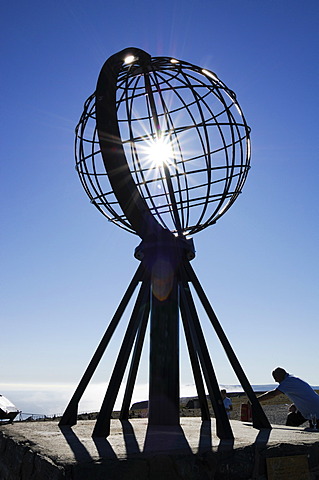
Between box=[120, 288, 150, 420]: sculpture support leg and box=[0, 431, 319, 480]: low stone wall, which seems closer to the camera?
box=[0, 431, 319, 480]: low stone wall

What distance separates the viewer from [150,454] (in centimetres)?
328

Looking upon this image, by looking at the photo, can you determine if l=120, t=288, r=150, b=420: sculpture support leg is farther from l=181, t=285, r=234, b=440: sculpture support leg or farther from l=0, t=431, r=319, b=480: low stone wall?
l=0, t=431, r=319, b=480: low stone wall

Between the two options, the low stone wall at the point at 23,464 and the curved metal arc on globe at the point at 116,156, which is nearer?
the low stone wall at the point at 23,464

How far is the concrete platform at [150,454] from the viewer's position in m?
3.12

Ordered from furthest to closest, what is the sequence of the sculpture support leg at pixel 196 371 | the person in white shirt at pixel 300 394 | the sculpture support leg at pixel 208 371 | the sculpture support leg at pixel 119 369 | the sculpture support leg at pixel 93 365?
the sculpture support leg at pixel 196 371 → the person in white shirt at pixel 300 394 → the sculpture support leg at pixel 93 365 → the sculpture support leg at pixel 119 369 → the sculpture support leg at pixel 208 371

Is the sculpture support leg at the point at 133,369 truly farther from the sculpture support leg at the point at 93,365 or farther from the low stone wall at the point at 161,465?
the low stone wall at the point at 161,465

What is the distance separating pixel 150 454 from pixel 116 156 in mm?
3378

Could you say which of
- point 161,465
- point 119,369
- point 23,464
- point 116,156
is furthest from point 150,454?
point 116,156

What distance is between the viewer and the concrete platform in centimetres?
312

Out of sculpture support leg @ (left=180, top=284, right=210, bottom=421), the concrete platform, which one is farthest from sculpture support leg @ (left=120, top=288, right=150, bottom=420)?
the concrete platform

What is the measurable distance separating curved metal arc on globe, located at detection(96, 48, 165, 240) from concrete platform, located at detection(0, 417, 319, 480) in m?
2.42

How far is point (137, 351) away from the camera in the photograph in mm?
5773

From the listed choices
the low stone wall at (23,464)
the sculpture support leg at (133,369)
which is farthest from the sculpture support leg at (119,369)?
the low stone wall at (23,464)

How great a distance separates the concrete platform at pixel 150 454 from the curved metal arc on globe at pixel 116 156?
2417 mm
